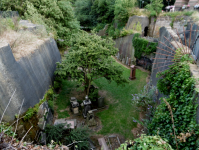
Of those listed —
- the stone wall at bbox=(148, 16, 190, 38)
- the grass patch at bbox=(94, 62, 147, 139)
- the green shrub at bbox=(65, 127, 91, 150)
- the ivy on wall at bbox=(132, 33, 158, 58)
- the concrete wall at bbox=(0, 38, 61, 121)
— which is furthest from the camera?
the stone wall at bbox=(148, 16, 190, 38)

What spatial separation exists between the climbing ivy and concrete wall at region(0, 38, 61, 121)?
15.2ft

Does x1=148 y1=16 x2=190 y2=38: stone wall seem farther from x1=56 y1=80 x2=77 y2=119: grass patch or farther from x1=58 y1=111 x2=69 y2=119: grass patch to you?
x1=58 y1=111 x2=69 y2=119: grass patch

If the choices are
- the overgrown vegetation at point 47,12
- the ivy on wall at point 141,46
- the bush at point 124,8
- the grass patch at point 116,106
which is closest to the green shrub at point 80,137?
the grass patch at point 116,106

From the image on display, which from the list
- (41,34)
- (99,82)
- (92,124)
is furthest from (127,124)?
(41,34)

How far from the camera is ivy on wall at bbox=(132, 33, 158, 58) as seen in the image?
1260 cm

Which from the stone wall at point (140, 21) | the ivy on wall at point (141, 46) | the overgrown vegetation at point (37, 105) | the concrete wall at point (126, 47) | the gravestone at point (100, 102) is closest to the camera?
the overgrown vegetation at point (37, 105)

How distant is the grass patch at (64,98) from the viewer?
8.21 m

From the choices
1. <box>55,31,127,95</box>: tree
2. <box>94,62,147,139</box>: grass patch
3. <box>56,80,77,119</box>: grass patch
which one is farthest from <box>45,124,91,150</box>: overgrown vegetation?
<box>55,31,127,95</box>: tree

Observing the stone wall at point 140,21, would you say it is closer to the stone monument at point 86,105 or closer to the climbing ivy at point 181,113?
the stone monument at point 86,105

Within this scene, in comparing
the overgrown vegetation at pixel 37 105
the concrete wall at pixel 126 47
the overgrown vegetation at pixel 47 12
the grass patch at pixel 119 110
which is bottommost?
the grass patch at pixel 119 110

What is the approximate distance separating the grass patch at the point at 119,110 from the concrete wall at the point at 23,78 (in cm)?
367

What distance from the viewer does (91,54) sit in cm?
719

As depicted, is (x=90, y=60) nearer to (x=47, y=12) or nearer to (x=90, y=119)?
(x=90, y=119)

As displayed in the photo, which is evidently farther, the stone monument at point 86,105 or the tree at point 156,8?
the tree at point 156,8
